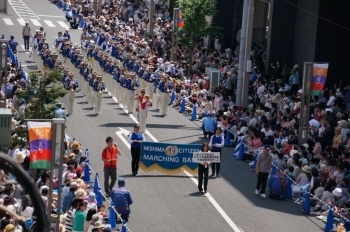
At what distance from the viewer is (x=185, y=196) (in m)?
22.8

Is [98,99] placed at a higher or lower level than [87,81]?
lower

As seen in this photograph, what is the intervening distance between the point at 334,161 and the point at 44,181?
23.3 ft

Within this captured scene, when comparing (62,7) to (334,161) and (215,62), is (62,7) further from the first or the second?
(334,161)

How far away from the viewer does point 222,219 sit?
21062 millimetres

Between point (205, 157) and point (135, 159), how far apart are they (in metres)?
2.05

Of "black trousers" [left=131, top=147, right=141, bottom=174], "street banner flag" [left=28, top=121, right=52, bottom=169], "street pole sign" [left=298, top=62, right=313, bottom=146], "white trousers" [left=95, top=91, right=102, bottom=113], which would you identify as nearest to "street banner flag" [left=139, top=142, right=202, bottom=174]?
"black trousers" [left=131, top=147, right=141, bottom=174]

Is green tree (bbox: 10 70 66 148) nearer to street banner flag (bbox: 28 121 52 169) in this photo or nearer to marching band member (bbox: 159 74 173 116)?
street banner flag (bbox: 28 121 52 169)

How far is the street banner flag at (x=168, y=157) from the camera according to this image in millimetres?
24094

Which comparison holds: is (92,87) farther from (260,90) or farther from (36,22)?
(36,22)

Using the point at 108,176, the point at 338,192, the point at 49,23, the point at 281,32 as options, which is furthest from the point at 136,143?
the point at 49,23

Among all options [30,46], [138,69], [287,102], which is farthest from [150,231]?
[30,46]

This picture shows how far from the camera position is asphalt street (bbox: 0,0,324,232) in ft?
67.7

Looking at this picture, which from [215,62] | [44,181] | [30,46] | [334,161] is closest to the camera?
[44,181]

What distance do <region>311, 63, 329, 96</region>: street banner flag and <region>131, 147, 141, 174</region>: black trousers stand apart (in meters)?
5.45
